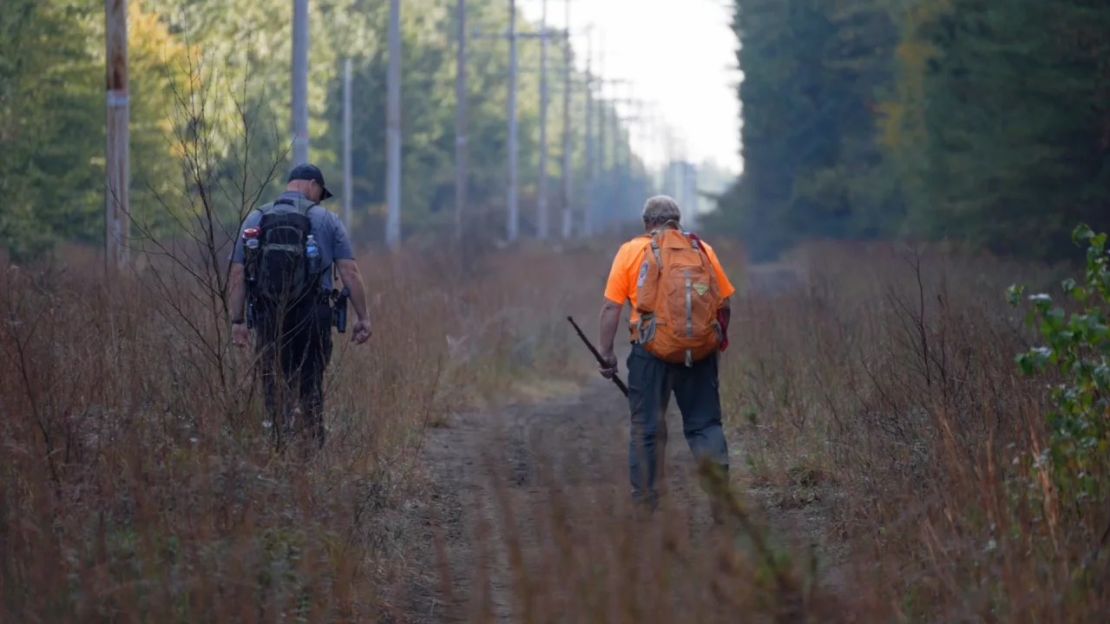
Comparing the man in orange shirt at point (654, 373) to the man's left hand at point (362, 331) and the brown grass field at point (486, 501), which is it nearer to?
the brown grass field at point (486, 501)

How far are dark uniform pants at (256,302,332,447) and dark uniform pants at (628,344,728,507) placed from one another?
1.63m

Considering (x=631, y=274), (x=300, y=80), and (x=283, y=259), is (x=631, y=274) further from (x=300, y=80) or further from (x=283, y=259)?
(x=300, y=80)

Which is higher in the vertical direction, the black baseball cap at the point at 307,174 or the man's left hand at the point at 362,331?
the black baseball cap at the point at 307,174

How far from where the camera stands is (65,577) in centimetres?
573

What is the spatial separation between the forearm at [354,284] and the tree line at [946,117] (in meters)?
9.95

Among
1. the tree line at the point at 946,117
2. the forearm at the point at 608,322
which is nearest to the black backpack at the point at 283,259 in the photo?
the forearm at the point at 608,322

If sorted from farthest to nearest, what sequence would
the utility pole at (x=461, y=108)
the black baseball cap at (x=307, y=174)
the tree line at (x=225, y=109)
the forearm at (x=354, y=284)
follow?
the utility pole at (x=461, y=108)
the tree line at (x=225, y=109)
the black baseball cap at (x=307, y=174)
the forearm at (x=354, y=284)

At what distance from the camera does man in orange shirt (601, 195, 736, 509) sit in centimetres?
912

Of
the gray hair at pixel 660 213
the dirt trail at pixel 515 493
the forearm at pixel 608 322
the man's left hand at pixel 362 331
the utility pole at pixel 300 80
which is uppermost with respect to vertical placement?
the utility pole at pixel 300 80

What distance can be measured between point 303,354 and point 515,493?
61.9 inches

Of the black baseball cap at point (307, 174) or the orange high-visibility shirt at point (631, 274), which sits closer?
the orange high-visibility shirt at point (631, 274)

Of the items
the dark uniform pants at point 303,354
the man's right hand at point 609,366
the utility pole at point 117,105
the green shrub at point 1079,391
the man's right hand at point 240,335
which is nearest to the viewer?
the green shrub at point 1079,391

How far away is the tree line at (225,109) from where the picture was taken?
2297cm

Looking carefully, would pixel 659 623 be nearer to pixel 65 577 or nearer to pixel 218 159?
pixel 65 577
